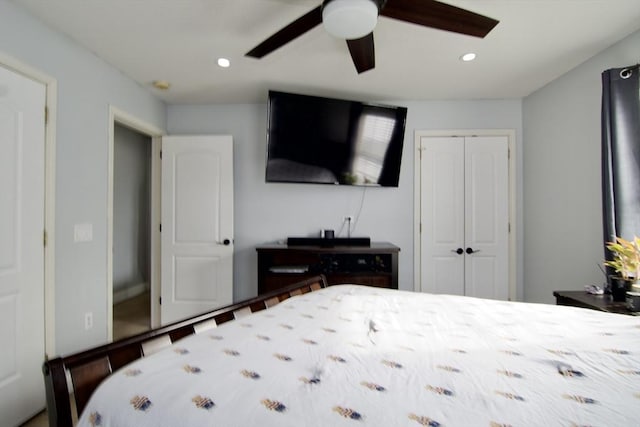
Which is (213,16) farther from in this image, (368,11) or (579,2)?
(579,2)

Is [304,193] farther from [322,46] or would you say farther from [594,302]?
[594,302]

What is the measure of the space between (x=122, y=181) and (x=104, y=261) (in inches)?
88.3

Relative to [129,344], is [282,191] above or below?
above

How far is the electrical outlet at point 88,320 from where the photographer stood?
2.20 meters

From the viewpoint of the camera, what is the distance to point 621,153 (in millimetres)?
1954

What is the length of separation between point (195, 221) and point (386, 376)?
9.26ft

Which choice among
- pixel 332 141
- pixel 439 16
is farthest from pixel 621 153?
pixel 332 141

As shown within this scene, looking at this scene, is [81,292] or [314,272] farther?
[314,272]

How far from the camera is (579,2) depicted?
5.62 feet

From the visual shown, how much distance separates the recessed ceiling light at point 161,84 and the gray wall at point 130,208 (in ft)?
5.32

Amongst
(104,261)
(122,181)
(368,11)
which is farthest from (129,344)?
(122,181)

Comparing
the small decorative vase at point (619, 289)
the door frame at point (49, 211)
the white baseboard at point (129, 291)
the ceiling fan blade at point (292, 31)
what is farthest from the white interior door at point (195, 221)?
the small decorative vase at point (619, 289)

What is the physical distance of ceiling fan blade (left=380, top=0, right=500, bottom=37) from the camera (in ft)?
4.50

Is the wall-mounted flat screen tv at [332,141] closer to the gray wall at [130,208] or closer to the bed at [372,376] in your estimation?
the bed at [372,376]
